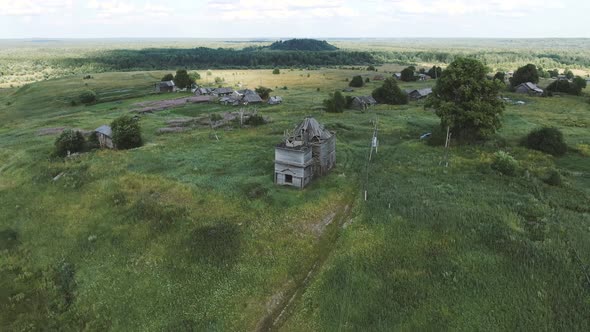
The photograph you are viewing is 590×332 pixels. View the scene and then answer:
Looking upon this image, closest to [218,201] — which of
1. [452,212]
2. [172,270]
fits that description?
[172,270]

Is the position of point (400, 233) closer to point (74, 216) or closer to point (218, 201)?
point (218, 201)

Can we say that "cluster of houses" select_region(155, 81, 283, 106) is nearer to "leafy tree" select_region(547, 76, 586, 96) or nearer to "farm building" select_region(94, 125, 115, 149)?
"farm building" select_region(94, 125, 115, 149)

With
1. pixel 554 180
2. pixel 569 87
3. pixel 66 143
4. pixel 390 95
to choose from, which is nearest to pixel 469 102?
pixel 554 180

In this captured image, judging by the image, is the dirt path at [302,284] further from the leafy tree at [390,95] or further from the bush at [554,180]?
the leafy tree at [390,95]

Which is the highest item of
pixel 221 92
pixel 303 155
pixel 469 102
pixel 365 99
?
pixel 469 102

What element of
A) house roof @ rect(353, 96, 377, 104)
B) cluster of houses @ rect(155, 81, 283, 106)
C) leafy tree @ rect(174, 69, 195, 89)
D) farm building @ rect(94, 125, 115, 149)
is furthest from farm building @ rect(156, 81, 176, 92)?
farm building @ rect(94, 125, 115, 149)

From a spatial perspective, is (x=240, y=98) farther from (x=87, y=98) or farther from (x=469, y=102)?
(x=469, y=102)

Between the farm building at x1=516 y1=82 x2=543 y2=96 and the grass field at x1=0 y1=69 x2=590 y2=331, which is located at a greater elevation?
the farm building at x1=516 y1=82 x2=543 y2=96
